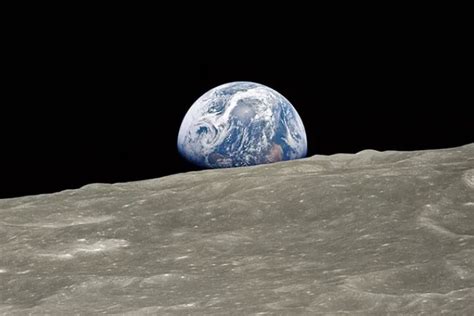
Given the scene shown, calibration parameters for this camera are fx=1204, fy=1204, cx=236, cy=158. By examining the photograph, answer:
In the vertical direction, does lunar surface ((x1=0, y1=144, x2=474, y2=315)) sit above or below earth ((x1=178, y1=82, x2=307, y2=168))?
below

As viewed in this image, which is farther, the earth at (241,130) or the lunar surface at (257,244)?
the earth at (241,130)

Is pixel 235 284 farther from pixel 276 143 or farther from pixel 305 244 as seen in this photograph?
pixel 276 143

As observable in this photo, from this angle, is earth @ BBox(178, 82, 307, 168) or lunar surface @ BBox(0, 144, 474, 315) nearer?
lunar surface @ BBox(0, 144, 474, 315)

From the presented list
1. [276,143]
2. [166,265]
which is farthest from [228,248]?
[276,143]

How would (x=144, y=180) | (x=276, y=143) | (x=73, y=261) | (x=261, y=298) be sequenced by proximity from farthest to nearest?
1. (x=276, y=143)
2. (x=144, y=180)
3. (x=73, y=261)
4. (x=261, y=298)

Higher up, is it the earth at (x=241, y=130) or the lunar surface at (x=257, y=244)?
the earth at (x=241, y=130)
